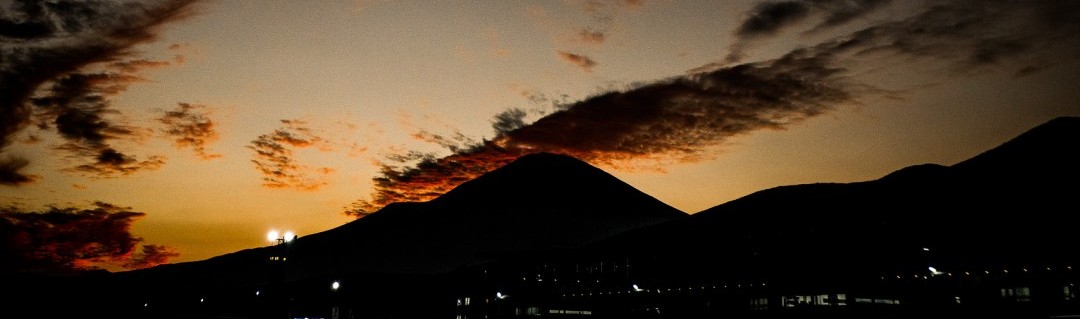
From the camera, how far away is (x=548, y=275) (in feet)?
267

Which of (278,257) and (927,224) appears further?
(927,224)

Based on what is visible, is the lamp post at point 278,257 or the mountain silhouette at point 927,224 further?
the mountain silhouette at point 927,224

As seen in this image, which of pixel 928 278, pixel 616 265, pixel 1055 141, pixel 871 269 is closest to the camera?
pixel 928 278

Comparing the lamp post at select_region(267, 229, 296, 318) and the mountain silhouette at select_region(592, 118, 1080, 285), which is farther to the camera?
the mountain silhouette at select_region(592, 118, 1080, 285)

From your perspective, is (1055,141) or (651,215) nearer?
(1055,141)

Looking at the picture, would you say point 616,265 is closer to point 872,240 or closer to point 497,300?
point 497,300

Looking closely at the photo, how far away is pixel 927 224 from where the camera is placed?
40594 millimetres

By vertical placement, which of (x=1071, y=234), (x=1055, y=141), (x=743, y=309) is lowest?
(x=743, y=309)

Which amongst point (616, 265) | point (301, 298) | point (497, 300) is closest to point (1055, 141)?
point (616, 265)

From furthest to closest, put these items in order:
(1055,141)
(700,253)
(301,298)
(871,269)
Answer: (301,298) → (700,253) → (1055,141) → (871,269)

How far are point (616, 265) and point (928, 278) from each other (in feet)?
110

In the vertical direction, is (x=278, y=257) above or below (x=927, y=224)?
below

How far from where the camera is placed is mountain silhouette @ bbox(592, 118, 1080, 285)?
3656 centimetres

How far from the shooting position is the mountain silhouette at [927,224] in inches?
1439
